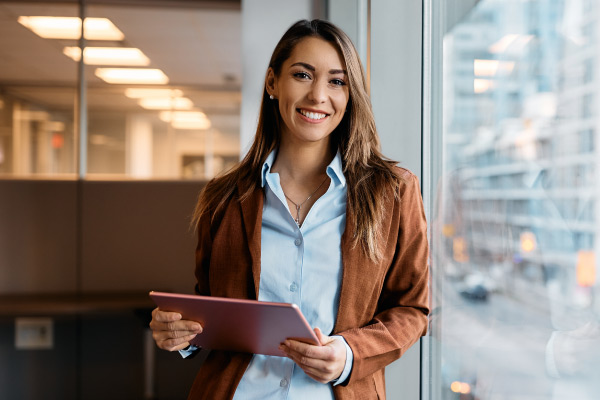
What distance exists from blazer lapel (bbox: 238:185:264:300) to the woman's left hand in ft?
0.62

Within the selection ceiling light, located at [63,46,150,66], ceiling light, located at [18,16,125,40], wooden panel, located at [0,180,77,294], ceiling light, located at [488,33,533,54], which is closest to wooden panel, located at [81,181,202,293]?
wooden panel, located at [0,180,77,294]

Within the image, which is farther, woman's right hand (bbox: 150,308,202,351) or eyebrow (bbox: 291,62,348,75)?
eyebrow (bbox: 291,62,348,75)

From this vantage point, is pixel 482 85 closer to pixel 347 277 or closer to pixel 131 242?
pixel 347 277

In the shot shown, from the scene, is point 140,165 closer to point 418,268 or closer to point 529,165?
point 418,268

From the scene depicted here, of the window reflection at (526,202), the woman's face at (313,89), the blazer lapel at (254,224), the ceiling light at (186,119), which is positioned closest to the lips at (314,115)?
the woman's face at (313,89)

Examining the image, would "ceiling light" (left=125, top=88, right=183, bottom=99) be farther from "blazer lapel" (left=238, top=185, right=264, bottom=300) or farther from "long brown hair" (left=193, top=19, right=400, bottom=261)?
"blazer lapel" (left=238, top=185, right=264, bottom=300)

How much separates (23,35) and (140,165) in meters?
1.12

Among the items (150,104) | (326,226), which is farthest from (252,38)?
(326,226)

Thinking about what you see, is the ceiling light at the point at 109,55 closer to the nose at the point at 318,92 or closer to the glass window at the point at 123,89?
the glass window at the point at 123,89

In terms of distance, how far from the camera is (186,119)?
3711mm

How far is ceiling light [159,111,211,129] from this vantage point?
12.1ft

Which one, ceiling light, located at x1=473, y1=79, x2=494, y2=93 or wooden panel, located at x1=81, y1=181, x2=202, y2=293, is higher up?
ceiling light, located at x1=473, y1=79, x2=494, y2=93

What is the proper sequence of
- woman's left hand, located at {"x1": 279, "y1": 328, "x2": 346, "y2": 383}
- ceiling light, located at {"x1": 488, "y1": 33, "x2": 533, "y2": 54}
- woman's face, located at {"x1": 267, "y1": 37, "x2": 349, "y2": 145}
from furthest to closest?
woman's face, located at {"x1": 267, "y1": 37, "x2": 349, "y2": 145}
woman's left hand, located at {"x1": 279, "y1": 328, "x2": 346, "y2": 383}
ceiling light, located at {"x1": 488, "y1": 33, "x2": 533, "y2": 54}

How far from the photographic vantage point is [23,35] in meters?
3.50
